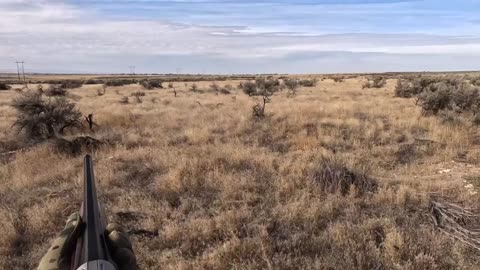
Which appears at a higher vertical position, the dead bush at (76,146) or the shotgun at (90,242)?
the shotgun at (90,242)

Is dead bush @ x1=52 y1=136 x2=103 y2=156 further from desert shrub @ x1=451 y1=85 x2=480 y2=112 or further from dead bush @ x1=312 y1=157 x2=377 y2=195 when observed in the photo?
desert shrub @ x1=451 y1=85 x2=480 y2=112

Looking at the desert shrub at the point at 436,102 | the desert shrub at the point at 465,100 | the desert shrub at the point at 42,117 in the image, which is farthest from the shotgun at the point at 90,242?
the desert shrub at the point at 465,100

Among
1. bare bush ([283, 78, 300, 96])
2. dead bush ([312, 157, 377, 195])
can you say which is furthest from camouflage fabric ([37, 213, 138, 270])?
bare bush ([283, 78, 300, 96])

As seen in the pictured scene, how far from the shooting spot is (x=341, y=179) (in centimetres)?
706

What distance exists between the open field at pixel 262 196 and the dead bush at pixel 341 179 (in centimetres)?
3

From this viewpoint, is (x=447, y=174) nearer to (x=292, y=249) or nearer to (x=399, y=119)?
(x=292, y=249)

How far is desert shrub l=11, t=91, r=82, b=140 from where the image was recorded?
13.2 meters

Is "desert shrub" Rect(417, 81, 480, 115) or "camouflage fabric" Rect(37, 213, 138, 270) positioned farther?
"desert shrub" Rect(417, 81, 480, 115)

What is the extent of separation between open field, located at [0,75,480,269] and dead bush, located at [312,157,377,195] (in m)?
0.03

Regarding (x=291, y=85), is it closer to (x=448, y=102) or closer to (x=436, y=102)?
(x=448, y=102)

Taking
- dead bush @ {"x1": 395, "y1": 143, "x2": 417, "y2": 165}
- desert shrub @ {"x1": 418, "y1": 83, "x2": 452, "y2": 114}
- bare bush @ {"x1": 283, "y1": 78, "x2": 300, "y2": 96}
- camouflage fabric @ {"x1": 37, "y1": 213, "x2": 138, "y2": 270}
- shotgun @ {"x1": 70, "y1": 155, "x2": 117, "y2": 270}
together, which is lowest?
dead bush @ {"x1": 395, "y1": 143, "x2": 417, "y2": 165}

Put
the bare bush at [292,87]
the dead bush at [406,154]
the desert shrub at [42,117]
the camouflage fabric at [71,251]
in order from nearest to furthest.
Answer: the camouflage fabric at [71,251], the dead bush at [406,154], the desert shrub at [42,117], the bare bush at [292,87]

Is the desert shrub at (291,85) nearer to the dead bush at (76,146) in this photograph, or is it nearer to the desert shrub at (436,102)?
the desert shrub at (436,102)

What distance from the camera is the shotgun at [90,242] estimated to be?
1510 mm
